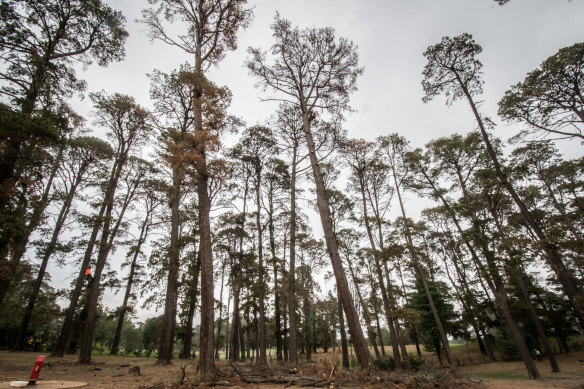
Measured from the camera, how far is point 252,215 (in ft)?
53.6

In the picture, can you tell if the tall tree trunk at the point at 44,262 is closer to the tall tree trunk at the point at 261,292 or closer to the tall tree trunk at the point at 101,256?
the tall tree trunk at the point at 101,256

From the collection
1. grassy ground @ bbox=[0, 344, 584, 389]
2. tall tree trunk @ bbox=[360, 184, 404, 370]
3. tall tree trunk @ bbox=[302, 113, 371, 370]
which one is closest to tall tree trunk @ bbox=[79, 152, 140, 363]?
grassy ground @ bbox=[0, 344, 584, 389]

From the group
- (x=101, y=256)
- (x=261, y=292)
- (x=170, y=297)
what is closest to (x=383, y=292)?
(x=261, y=292)

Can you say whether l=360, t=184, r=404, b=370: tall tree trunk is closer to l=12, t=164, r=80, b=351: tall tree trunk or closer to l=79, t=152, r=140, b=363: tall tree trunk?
l=79, t=152, r=140, b=363: tall tree trunk

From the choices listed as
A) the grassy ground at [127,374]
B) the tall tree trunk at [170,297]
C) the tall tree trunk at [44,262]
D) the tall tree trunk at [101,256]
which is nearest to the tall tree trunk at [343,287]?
the grassy ground at [127,374]

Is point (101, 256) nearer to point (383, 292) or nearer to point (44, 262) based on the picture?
point (44, 262)

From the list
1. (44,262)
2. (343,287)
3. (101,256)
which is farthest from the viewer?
(44,262)

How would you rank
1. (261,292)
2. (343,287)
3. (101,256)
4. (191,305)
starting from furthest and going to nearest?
(191,305)
(261,292)
(101,256)
(343,287)

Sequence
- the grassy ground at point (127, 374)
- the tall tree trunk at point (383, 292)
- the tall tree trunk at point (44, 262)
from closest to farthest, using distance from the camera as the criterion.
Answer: the grassy ground at point (127, 374) → the tall tree trunk at point (383, 292) → the tall tree trunk at point (44, 262)

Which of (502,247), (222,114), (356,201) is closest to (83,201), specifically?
(222,114)

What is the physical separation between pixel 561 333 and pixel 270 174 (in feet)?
101

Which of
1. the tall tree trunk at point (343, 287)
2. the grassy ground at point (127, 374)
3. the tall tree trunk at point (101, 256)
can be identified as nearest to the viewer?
the grassy ground at point (127, 374)

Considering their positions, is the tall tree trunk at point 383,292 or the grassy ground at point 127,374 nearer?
the grassy ground at point 127,374

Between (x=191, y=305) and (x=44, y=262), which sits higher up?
(x=44, y=262)
